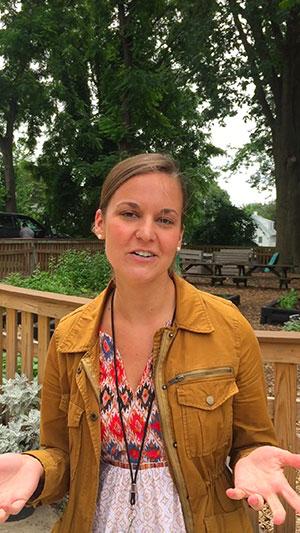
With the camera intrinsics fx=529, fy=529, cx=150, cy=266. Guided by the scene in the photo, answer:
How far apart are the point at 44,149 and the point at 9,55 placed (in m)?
4.10

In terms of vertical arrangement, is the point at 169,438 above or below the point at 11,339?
above

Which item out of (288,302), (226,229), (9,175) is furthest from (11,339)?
(226,229)

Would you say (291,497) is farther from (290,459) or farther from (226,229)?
(226,229)

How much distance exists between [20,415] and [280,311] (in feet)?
20.3

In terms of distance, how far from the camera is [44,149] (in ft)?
72.6

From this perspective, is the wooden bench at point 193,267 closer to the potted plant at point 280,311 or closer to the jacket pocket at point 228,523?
the potted plant at point 280,311

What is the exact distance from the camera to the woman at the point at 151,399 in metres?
1.31

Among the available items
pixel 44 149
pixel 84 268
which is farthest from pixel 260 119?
pixel 84 268

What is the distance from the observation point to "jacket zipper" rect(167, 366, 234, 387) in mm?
1308

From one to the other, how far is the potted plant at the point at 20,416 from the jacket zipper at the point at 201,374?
145 cm

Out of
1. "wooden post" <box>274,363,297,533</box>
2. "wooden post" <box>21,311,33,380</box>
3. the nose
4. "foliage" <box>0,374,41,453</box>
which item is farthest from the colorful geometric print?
"wooden post" <box>21,311,33,380</box>

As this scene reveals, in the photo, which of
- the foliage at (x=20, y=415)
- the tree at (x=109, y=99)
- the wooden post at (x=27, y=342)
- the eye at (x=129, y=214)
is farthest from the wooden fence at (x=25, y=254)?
the eye at (x=129, y=214)

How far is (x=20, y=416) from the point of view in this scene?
9.02 feet

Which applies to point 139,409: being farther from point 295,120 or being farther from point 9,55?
point 9,55
